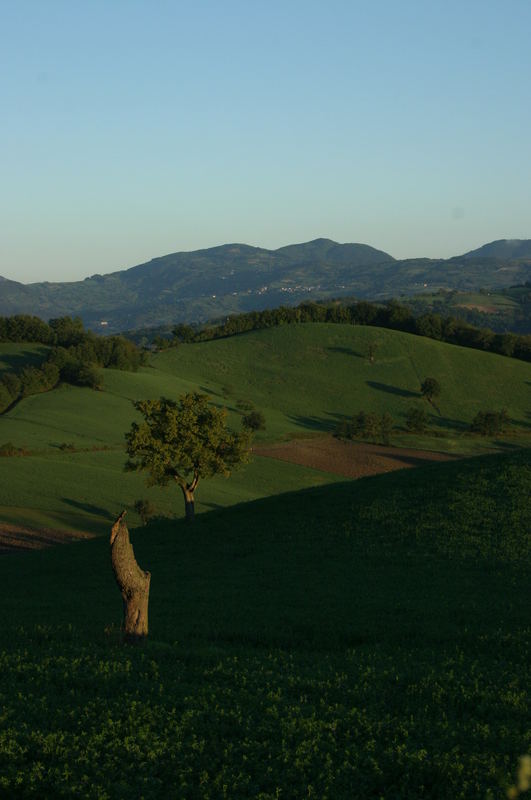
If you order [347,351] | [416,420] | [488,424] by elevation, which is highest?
[347,351]

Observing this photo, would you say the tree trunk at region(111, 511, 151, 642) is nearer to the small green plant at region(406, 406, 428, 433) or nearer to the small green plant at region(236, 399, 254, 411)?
the small green plant at region(406, 406, 428, 433)

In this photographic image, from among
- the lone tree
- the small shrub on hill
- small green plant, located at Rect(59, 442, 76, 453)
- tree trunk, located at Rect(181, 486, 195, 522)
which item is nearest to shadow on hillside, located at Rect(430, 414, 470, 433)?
the small shrub on hill

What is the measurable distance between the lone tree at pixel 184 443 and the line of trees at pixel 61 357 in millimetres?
84763

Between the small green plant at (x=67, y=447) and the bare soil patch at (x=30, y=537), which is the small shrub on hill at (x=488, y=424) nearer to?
the small green plant at (x=67, y=447)

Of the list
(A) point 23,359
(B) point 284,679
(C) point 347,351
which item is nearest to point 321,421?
(C) point 347,351

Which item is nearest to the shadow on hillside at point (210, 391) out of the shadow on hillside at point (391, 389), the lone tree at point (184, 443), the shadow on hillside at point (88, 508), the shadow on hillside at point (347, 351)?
the shadow on hillside at point (391, 389)

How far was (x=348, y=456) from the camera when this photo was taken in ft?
396

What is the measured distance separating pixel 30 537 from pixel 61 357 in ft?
326

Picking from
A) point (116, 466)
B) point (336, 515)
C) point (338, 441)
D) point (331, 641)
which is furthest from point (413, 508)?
point (338, 441)

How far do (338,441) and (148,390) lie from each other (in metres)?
43.7

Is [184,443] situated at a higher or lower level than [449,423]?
higher

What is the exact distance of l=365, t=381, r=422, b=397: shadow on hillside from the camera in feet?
549

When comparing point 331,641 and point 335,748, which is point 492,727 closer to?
point 335,748

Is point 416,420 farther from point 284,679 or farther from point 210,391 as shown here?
point 284,679
